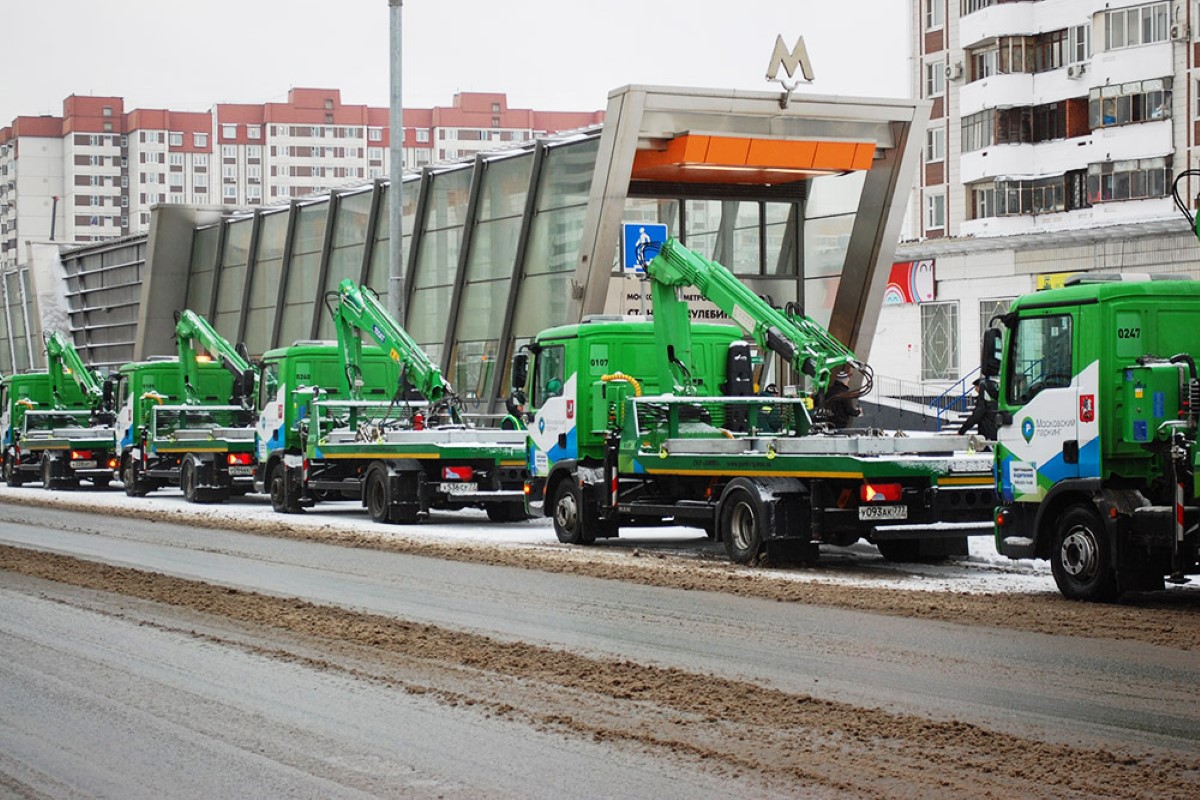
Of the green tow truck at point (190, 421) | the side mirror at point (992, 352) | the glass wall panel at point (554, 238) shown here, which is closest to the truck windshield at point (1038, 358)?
the side mirror at point (992, 352)

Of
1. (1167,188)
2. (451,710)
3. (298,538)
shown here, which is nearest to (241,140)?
(1167,188)

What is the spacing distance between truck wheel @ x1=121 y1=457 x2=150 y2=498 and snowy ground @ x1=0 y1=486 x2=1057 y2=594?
461 millimetres

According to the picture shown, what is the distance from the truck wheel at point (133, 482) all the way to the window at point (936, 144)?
32.7 metres

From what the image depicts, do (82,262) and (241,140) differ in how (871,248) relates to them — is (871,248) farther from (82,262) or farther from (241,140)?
(241,140)

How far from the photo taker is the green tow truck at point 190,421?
33.9 meters

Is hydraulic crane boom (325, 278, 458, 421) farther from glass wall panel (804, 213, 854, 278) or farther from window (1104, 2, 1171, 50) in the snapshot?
window (1104, 2, 1171, 50)

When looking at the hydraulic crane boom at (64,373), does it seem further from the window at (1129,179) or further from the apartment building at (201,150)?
the apartment building at (201,150)

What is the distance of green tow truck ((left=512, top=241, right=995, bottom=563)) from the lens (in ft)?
57.1

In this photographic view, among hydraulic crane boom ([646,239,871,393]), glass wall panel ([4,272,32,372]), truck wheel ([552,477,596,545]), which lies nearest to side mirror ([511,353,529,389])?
truck wheel ([552,477,596,545])

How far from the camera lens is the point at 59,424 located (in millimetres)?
44906

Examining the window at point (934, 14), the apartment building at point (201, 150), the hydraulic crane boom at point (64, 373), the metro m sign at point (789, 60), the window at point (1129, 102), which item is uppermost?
the apartment building at point (201, 150)

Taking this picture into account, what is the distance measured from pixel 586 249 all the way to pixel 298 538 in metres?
11.8

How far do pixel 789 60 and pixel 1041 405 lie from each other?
19.2 metres

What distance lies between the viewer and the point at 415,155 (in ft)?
607
